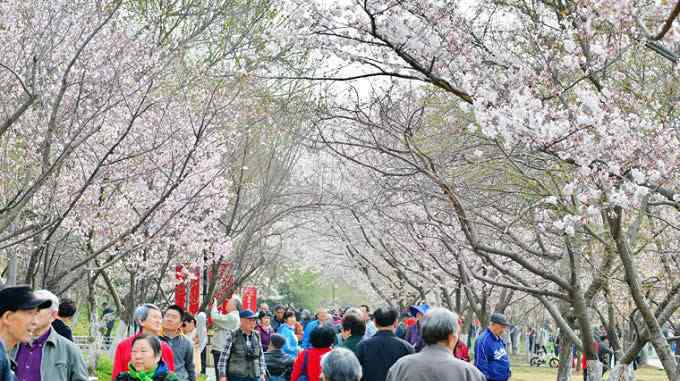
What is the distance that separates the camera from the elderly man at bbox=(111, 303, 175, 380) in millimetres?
7566

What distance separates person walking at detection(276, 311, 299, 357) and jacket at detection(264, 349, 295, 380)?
5.33 feet

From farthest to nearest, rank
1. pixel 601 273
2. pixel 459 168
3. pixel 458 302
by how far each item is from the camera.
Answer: pixel 458 302 < pixel 459 168 < pixel 601 273

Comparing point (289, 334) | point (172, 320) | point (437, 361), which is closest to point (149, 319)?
point (172, 320)

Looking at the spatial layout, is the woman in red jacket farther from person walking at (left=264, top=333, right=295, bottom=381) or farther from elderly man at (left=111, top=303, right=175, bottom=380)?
person walking at (left=264, top=333, right=295, bottom=381)

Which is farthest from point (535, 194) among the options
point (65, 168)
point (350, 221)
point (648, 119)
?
point (350, 221)

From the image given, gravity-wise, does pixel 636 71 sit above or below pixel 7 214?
above

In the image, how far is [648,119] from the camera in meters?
8.38

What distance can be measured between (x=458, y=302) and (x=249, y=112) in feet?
35.0

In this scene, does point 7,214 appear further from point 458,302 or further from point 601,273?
point 458,302

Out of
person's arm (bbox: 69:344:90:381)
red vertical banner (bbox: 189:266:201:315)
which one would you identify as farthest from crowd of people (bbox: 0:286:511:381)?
red vertical banner (bbox: 189:266:201:315)

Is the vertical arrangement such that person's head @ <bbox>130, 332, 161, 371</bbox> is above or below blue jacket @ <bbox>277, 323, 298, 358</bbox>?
below

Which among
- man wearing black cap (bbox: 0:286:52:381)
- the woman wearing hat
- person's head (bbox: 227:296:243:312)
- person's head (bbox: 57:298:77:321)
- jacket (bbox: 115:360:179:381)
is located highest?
person's head (bbox: 227:296:243:312)

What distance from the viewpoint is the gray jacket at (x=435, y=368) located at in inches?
228

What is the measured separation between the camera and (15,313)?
4.64 meters
